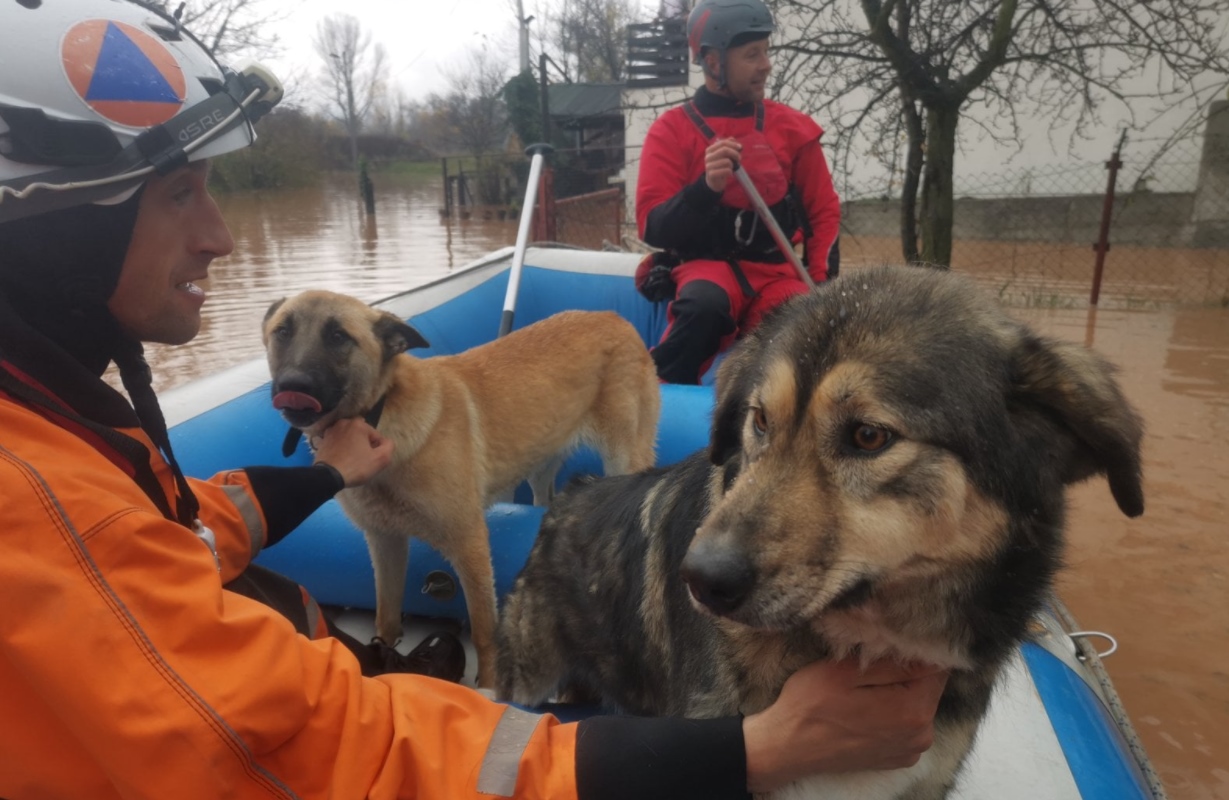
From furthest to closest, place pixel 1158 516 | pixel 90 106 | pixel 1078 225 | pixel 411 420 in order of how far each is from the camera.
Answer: pixel 1078 225 → pixel 1158 516 → pixel 411 420 → pixel 90 106

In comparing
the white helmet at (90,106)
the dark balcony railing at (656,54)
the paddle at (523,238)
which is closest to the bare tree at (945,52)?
the paddle at (523,238)

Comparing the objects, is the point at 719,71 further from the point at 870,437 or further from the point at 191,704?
the point at 191,704

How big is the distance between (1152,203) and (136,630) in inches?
698

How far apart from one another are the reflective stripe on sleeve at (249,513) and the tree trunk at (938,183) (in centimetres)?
824

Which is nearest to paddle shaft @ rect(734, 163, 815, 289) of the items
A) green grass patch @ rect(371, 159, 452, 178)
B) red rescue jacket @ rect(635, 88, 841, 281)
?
red rescue jacket @ rect(635, 88, 841, 281)

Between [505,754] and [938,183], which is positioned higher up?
[938,183]

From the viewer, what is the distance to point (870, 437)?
4.49ft

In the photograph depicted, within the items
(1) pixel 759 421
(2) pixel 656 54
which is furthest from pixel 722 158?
(2) pixel 656 54

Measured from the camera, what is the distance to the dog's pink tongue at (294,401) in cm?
281

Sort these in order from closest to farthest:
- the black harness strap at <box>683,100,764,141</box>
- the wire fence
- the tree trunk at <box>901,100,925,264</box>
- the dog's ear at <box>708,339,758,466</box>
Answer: the dog's ear at <box>708,339,758,466</box> < the black harness strap at <box>683,100,764,141</box> < the tree trunk at <box>901,100,925,264</box> < the wire fence

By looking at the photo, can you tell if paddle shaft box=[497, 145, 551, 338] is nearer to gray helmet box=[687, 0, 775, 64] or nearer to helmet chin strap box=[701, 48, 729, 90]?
helmet chin strap box=[701, 48, 729, 90]

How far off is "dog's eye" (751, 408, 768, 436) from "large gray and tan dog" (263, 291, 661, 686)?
1953 millimetres

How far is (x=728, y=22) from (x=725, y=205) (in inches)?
41.5

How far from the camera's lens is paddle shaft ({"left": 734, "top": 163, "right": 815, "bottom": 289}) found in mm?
4254
